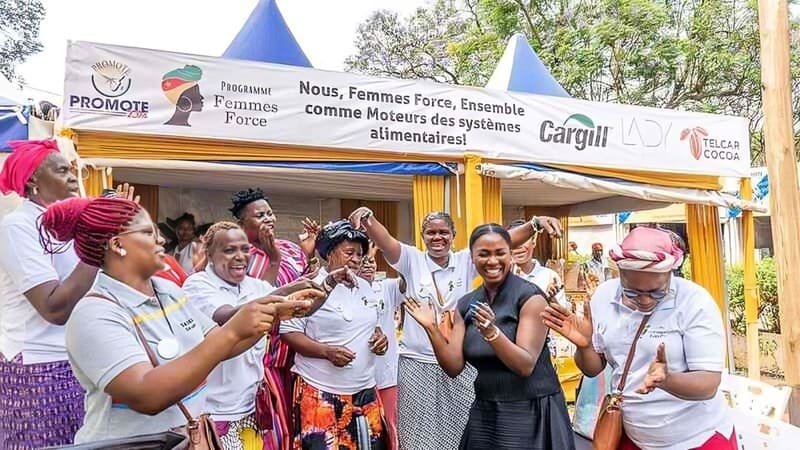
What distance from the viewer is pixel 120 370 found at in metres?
1.47

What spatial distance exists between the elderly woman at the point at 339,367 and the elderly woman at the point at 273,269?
0.33 feet

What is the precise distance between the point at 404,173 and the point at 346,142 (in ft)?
2.14

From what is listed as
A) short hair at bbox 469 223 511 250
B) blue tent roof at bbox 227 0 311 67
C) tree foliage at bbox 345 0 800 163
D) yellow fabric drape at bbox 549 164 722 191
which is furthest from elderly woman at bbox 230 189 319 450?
tree foliage at bbox 345 0 800 163

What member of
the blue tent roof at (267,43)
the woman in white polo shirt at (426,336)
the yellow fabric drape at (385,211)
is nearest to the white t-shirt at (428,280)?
the woman in white polo shirt at (426,336)

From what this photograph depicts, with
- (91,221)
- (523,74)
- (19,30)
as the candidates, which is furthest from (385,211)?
(19,30)

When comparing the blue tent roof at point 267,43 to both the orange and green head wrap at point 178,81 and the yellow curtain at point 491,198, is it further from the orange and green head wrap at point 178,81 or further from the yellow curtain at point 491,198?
the yellow curtain at point 491,198

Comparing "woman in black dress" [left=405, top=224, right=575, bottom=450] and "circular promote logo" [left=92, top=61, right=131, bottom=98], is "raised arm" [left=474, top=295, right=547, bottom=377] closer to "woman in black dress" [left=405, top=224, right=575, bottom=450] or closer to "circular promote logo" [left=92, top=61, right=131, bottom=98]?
"woman in black dress" [left=405, top=224, right=575, bottom=450]

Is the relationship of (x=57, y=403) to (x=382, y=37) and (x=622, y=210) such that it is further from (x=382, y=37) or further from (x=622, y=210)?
(x=382, y=37)

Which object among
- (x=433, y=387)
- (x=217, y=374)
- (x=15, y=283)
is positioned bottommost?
(x=433, y=387)

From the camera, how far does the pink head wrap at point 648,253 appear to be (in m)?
2.25

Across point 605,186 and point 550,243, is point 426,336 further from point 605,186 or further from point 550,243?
point 550,243

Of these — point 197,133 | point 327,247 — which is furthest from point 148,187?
point 327,247

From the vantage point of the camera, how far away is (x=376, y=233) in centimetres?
382

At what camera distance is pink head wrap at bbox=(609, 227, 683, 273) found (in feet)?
7.38
